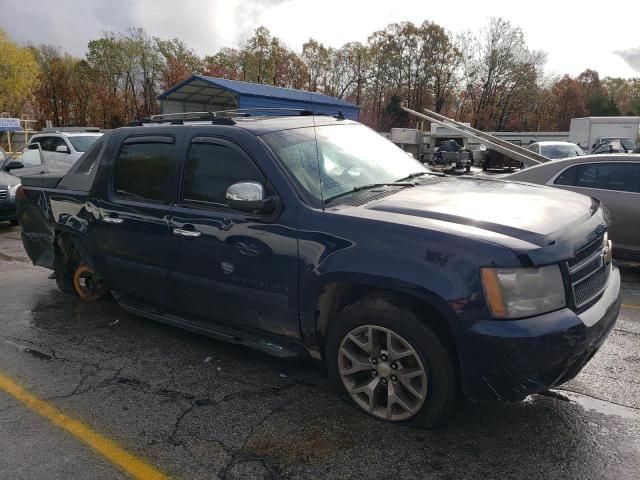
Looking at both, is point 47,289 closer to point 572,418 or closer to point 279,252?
point 279,252

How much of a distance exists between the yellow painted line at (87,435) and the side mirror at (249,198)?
5.03ft

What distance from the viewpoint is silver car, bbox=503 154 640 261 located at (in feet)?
19.9

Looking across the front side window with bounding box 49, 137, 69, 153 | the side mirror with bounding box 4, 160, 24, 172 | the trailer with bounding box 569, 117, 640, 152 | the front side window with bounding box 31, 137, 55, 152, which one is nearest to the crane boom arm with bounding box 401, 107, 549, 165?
the side mirror with bounding box 4, 160, 24, 172

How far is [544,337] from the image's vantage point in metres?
2.45

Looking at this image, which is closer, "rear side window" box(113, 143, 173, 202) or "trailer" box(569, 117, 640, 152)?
"rear side window" box(113, 143, 173, 202)

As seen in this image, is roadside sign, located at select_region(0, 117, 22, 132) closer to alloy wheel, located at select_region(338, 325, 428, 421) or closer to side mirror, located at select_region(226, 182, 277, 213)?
side mirror, located at select_region(226, 182, 277, 213)

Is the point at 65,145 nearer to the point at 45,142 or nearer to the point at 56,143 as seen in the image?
the point at 56,143

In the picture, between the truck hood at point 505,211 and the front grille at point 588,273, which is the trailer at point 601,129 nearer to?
the truck hood at point 505,211

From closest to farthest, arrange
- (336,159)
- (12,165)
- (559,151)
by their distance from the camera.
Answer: (336,159) → (12,165) → (559,151)

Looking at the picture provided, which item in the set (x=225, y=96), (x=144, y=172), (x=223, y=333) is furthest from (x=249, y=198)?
(x=225, y=96)

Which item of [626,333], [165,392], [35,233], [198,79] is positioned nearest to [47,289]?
[35,233]

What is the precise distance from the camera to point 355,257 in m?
2.83

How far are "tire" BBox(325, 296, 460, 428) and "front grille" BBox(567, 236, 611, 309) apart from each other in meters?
0.76

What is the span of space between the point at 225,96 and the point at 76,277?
17555mm
